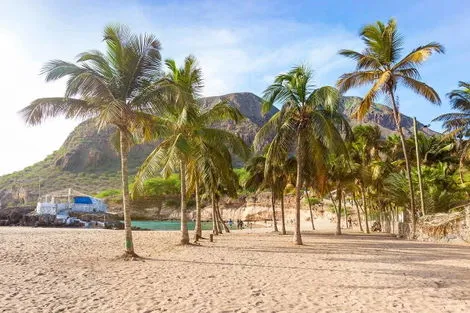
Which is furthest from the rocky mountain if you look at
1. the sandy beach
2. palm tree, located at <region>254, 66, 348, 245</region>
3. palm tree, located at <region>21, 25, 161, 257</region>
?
the sandy beach

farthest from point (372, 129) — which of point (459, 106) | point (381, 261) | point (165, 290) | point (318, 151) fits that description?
point (165, 290)

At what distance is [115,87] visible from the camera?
44.4 feet

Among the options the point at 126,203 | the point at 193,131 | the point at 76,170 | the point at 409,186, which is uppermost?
the point at 76,170

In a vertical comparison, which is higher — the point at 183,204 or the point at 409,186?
the point at 409,186

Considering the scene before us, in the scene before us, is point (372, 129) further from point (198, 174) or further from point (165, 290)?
point (165, 290)

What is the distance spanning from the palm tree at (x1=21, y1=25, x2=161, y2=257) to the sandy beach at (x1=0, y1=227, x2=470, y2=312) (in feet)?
10.6

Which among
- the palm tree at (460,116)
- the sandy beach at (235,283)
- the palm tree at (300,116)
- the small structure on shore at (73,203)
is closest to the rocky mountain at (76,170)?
the small structure on shore at (73,203)

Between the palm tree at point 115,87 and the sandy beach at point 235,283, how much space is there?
324cm

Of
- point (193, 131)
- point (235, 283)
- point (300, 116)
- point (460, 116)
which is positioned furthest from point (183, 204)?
point (460, 116)

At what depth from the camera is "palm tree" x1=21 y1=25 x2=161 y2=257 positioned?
12.8m

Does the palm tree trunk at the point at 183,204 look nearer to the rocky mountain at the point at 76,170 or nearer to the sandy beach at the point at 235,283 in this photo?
the sandy beach at the point at 235,283

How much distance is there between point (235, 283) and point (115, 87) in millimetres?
8165

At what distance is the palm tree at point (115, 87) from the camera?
42.0 feet

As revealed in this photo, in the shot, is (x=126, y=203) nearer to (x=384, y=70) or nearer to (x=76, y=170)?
(x=384, y=70)
